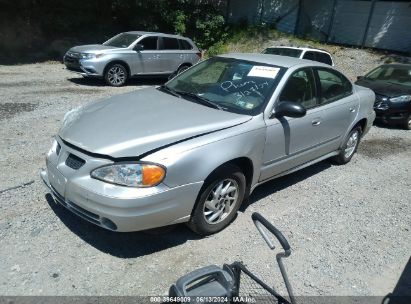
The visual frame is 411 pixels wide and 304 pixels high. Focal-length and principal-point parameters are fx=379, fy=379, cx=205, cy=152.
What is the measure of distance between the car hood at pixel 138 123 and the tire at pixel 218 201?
0.45 meters

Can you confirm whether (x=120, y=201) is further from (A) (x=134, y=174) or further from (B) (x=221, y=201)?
(B) (x=221, y=201)

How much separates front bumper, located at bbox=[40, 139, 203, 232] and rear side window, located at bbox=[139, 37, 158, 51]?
29.3ft

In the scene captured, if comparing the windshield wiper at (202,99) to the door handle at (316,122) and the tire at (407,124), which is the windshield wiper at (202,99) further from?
the tire at (407,124)

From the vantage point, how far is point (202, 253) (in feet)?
11.3

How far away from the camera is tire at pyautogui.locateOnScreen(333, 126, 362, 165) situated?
5721mm

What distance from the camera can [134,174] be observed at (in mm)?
3039

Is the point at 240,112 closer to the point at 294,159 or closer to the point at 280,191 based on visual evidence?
the point at 294,159

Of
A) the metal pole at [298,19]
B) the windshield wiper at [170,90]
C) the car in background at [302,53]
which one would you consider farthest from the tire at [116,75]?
the metal pole at [298,19]

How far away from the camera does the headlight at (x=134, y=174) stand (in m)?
3.03

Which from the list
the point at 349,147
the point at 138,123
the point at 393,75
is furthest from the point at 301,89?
the point at 393,75

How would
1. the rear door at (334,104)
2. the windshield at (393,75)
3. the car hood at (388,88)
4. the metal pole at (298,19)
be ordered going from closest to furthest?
the rear door at (334,104)
the car hood at (388,88)
the windshield at (393,75)
the metal pole at (298,19)

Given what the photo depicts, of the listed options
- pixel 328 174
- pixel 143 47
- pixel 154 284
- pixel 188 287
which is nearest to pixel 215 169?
pixel 154 284

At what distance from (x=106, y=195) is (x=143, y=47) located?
9.32 m

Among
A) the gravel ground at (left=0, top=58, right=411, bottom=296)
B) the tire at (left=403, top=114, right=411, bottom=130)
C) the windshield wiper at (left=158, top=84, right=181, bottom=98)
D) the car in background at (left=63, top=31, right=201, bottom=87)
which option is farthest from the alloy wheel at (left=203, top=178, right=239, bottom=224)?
the car in background at (left=63, top=31, right=201, bottom=87)
